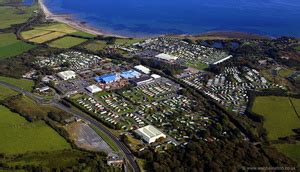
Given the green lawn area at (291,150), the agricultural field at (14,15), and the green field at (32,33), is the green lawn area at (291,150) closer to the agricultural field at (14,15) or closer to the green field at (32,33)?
the green field at (32,33)

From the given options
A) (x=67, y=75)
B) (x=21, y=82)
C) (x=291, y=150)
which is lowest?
(x=21, y=82)

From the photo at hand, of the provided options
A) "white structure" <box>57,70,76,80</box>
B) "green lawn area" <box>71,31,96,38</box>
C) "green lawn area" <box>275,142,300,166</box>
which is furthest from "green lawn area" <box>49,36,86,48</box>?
"green lawn area" <box>275,142,300,166</box>

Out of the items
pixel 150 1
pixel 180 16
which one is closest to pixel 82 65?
pixel 180 16

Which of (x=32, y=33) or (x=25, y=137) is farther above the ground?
(x=32, y=33)

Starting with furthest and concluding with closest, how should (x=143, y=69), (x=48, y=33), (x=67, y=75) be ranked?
1. (x=48, y=33)
2. (x=143, y=69)
3. (x=67, y=75)

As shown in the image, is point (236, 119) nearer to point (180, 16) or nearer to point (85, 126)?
point (85, 126)

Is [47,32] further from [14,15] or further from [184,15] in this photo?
[184,15]

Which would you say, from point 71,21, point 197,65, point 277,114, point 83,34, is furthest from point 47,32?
point 277,114
